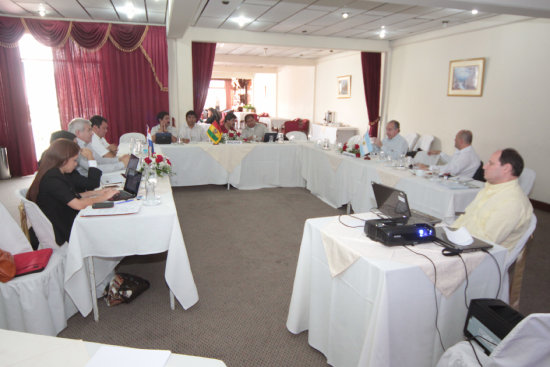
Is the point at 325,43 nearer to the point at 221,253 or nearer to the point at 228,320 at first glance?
the point at 221,253

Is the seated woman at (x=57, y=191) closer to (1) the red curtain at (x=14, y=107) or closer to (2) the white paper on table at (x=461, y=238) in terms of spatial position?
(2) the white paper on table at (x=461, y=238)

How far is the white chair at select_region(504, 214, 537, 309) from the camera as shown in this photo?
2.13 metres

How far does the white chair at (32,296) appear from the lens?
206 cm

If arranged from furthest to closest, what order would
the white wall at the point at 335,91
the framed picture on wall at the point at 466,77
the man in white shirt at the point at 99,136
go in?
1. the white wall at the point at 335,91
2. the framed picture on wall at the point at 466,77
3. the man in white shirt at the point at 99,136

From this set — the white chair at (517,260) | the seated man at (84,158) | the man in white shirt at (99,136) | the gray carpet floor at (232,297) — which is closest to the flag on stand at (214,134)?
the gray carpet floor at (232,297)

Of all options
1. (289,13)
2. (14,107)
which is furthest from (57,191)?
(14,107)

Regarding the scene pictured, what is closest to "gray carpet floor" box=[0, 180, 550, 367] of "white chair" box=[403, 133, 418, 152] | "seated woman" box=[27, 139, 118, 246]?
"seated woman" box=[27, 139, 118, 246]

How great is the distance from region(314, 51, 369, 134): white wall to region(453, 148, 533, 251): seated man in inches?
273

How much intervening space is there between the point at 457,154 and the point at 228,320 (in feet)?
10.7

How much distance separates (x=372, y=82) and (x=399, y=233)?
24.2 feet

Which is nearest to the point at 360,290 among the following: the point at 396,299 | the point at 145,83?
the point at 396,299

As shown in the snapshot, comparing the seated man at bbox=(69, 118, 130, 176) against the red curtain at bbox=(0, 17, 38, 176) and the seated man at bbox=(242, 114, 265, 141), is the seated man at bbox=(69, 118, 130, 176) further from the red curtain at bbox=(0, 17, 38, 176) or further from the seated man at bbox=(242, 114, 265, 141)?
the red curtain at bbox=(0, 17, 38, 176)

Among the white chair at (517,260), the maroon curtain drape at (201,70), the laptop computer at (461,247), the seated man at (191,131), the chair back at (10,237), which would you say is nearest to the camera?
the laptop computer at (461,247)

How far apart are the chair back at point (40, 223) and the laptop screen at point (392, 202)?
2209 mm
